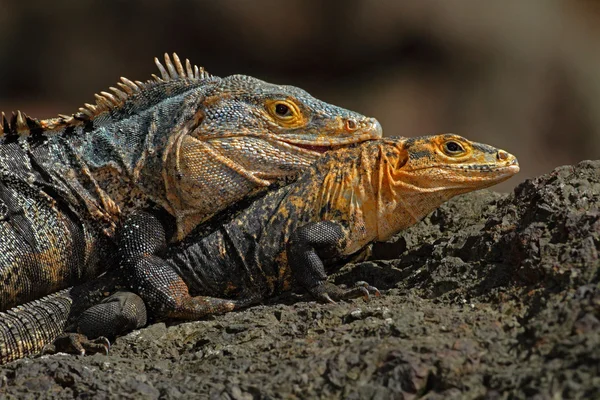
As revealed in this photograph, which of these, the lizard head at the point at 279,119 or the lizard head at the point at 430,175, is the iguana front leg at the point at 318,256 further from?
the lizard head at the point at 279,119

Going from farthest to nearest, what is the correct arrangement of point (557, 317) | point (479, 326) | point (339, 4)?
1. point (339, 4)
2. point (479, 326)
3. point (557, 317)

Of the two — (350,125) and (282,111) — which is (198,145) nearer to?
(282,111)

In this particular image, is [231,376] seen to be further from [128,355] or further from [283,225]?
[283,225]

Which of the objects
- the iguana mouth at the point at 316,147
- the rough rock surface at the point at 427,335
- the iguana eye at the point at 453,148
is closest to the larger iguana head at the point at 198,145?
the iguana mouth at the point at 316,147

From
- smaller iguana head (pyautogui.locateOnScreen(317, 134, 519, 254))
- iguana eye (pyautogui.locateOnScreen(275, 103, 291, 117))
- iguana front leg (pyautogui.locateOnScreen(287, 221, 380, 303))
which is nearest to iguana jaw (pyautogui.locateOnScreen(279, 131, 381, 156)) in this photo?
smaller iguana head (pyautogui.locateOnScreen(317, 134, 519, 254))

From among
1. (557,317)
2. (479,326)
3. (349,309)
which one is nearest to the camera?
(557,317)

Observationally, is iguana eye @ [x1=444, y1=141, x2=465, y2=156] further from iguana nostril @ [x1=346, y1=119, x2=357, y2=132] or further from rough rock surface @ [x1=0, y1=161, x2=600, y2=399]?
iguana nostril @ [x1=346, y1=119, x2=357, y2=132]

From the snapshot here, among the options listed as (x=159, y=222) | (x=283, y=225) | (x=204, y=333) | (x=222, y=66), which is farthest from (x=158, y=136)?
(x=222, y=66)
